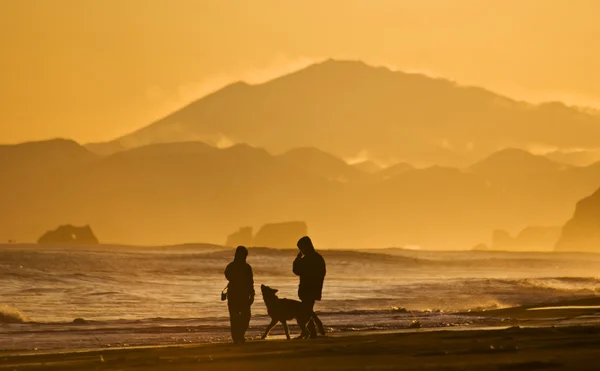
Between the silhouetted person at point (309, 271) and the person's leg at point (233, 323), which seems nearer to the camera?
the person's leg at point (233, 323)

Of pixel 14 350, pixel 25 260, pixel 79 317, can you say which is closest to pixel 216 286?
pixel 79 317

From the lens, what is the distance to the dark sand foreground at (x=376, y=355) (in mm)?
18109

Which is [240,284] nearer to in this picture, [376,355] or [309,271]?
[309,271]

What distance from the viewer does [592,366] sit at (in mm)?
16828

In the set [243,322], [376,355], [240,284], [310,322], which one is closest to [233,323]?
[243,322]

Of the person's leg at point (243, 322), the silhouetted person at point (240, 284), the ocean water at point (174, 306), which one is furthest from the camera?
the ocean water at point (174, 306)

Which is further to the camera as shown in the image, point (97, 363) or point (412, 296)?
point (412, 296)

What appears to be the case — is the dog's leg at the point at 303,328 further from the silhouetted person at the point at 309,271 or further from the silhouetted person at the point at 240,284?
the silhouetted person at the point at 240,284

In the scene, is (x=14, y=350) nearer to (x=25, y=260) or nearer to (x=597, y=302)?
(x=597, y=302)

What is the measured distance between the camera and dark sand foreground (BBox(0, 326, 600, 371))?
18.1m

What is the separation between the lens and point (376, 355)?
66.3ft

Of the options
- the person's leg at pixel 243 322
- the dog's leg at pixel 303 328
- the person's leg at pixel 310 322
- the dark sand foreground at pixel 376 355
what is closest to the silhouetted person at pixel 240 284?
the person's leg at pixel 243 322

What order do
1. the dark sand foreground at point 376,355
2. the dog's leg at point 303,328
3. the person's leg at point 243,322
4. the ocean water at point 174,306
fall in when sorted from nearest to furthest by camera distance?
the dark sand foreground at point 376,355, the person's leg at point 243,322, the dog's leg at point 303,328, the ocean water at point 174,306

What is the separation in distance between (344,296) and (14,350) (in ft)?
98.0
